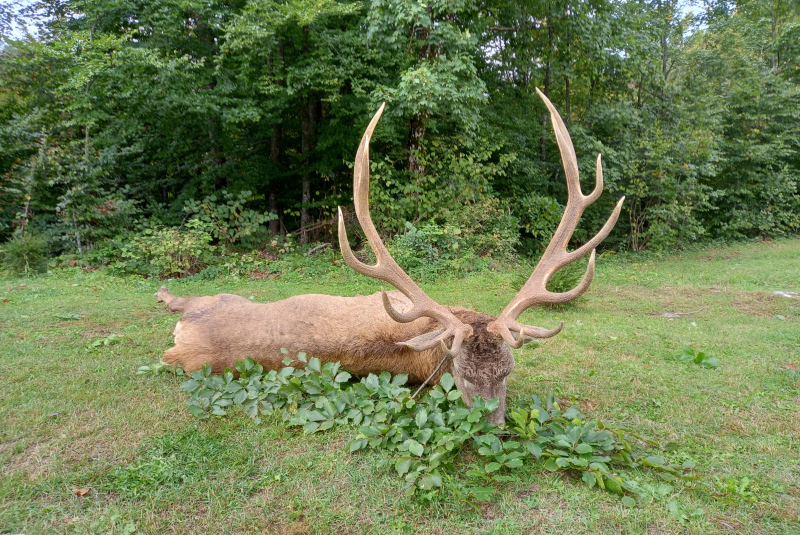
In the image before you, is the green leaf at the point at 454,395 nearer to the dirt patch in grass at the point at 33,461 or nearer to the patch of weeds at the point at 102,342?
the dirt patch in grass at the point at 33,461

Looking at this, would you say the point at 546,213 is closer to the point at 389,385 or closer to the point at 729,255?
the point at 729,255

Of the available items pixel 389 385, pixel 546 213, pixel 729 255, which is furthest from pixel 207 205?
pixel 729 255

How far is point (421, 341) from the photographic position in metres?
3.37

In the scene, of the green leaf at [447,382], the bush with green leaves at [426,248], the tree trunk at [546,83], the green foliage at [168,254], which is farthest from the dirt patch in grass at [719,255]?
the green foliage at [168,254]

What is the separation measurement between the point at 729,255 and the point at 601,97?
5850 millimetres

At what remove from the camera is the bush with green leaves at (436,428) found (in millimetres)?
2717

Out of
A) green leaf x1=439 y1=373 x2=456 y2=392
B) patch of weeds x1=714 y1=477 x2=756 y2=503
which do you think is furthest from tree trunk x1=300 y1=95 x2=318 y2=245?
patch of weeds x1=714 y1=477 x2=756 y2=503

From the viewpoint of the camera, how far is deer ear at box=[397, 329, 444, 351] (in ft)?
10.9

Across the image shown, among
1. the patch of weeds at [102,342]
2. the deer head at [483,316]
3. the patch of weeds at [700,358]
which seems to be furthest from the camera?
the patch of weeds at [102,342]

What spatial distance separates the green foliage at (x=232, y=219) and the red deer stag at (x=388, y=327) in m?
7.23

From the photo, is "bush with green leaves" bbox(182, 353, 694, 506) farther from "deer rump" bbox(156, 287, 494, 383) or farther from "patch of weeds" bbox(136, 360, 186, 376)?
"patch of weeds" bbox(136, 360, 186, 376)

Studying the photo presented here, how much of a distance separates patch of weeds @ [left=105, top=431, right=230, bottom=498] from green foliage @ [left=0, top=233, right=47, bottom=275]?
824cm

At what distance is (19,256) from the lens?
933 centimetres

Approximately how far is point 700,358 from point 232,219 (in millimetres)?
10096
